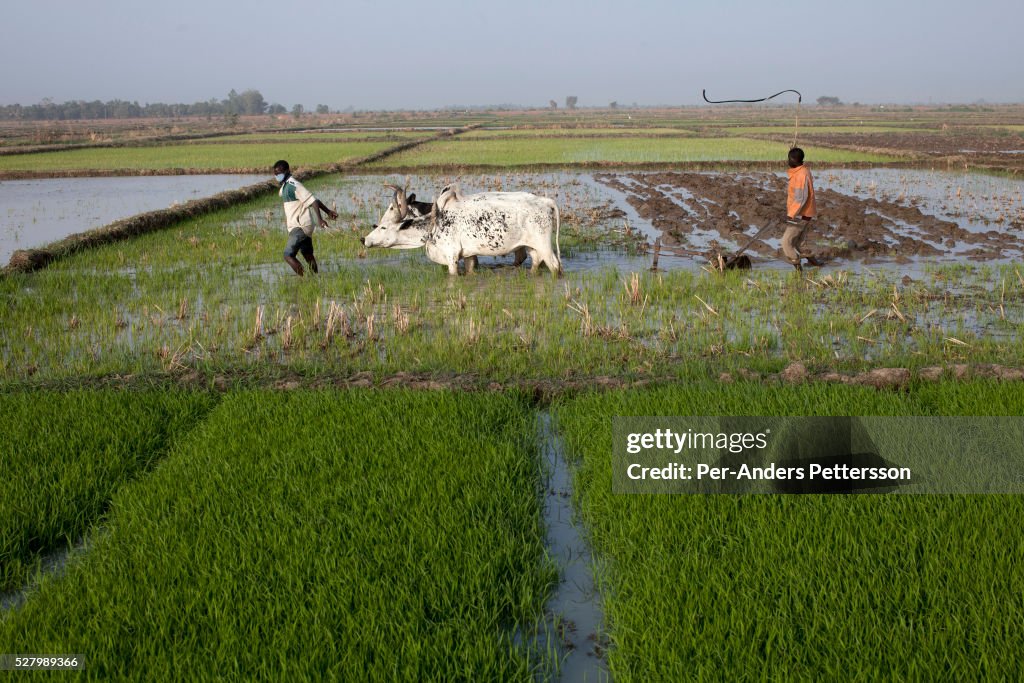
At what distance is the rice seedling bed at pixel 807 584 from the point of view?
2.35 metres

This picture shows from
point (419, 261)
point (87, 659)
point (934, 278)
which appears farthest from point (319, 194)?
point (87, 659)

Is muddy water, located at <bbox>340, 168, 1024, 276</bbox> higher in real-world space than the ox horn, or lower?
lower

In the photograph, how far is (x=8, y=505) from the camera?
339cm

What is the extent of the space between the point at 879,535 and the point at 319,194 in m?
14.0

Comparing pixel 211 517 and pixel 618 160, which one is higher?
pixel 618 160

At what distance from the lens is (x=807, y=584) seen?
2.70 m

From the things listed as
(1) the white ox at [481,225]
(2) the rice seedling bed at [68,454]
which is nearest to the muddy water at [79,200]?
(1) the white ox at [481,225]

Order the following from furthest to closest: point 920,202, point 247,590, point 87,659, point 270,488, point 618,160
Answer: point 618,160 → point 920,202 → point 270,488 → point 247,590 → point 87,659

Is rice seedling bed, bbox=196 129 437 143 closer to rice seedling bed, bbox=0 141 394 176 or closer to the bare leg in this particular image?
rice seedling bed, bbox=0 141 394 176

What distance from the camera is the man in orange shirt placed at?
763cm

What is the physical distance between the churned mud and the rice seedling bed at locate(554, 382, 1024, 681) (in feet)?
19.6

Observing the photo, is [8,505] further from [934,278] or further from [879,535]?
[934,278]

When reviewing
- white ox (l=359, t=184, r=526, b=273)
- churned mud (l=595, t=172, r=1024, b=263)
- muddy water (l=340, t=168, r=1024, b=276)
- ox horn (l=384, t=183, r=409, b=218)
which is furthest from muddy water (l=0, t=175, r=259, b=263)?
churned mud (l=595, t=172, r=1024, b=263)

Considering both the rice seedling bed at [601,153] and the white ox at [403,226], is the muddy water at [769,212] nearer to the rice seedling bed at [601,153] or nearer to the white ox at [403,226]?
the white ox at [403,226]
